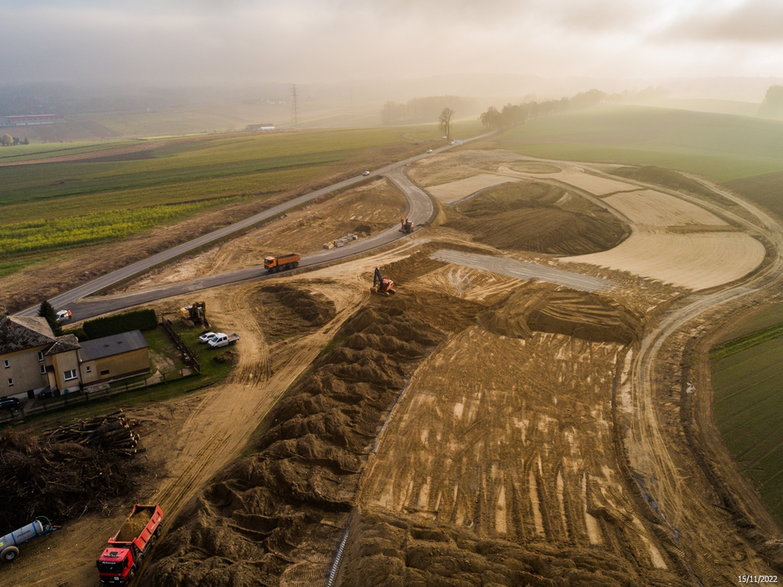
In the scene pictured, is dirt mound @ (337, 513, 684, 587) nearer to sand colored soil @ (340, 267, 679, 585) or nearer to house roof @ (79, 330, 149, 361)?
sand colored soil @ (340, 267, 679, 585)

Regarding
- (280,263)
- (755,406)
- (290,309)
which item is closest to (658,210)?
(755,406)

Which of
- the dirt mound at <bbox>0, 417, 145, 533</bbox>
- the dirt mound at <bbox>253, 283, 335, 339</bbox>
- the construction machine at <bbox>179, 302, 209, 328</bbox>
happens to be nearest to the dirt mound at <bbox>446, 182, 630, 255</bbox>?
the dirt mound at <bbox>253, 283, 335, 339</bbox>

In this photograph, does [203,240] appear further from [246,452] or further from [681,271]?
[681,271]

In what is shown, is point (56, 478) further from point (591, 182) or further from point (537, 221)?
point (591, 182)

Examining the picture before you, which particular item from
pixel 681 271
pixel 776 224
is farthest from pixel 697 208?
pixel 681 271

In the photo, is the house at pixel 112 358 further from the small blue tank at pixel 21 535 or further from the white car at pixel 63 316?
the small blue tank at pixel 21 535
